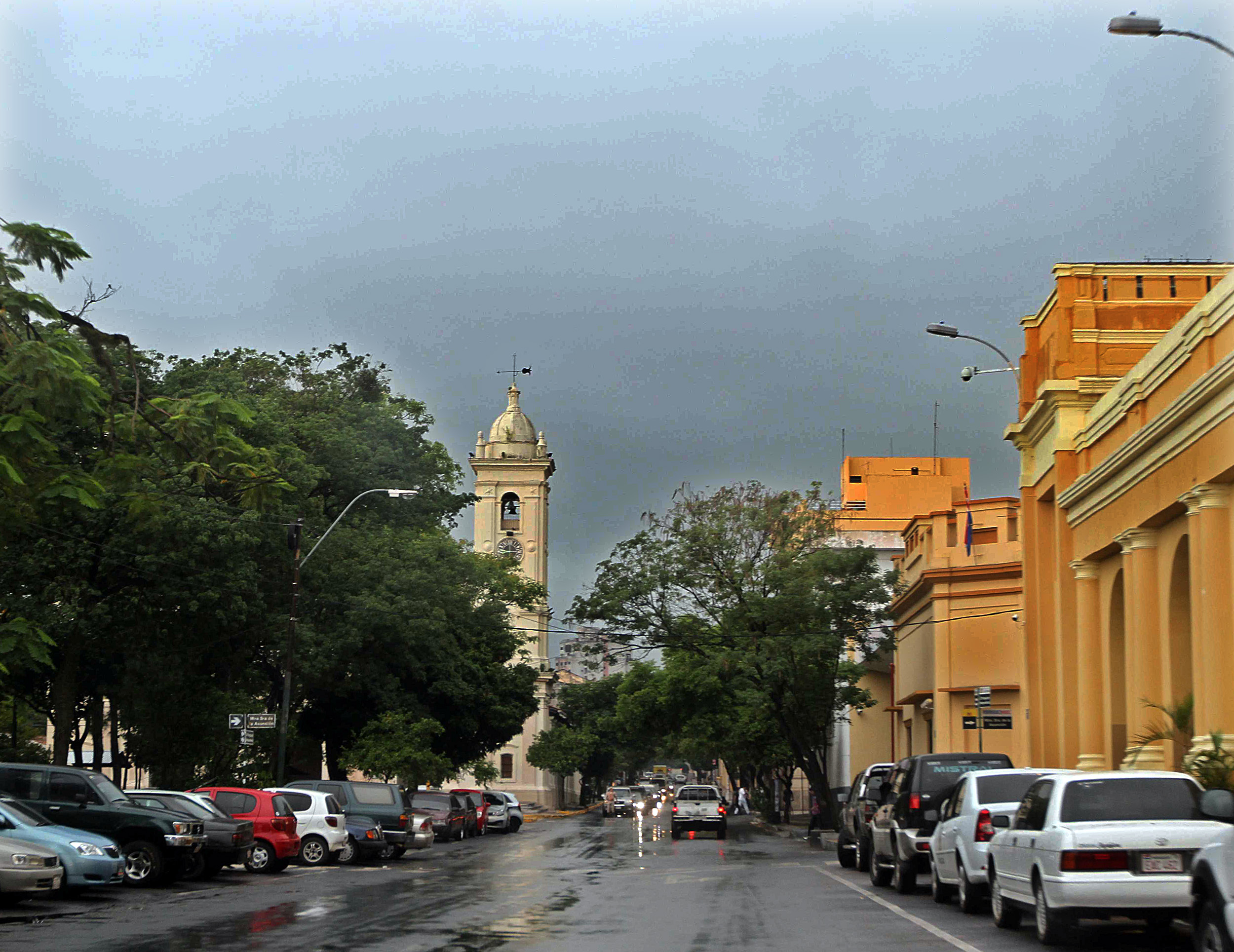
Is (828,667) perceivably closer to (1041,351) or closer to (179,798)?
(1041,351)

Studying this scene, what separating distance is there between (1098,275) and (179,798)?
2115 centimetres

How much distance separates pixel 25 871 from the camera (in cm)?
1764

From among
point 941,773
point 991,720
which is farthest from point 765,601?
point 941,773

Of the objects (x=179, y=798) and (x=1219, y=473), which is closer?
(x=1219, y=473)

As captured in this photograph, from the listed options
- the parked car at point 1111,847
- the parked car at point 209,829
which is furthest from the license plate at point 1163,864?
the parked car at point 209,829

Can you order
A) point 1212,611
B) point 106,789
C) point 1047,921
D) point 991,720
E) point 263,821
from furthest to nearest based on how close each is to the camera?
point 991,720
point 263,821
point 106,789
point 1212,611
point 1047,921

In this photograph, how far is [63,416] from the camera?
16.9 metres

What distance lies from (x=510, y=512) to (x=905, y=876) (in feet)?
264

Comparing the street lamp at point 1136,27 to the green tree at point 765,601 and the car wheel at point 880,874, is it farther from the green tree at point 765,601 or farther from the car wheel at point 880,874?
the green tree at point 765,601

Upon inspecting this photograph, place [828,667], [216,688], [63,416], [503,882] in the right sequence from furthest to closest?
[828,667]
[216,688]
[503,882]
[63,416]

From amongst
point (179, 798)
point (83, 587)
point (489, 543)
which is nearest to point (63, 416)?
point (179, 798)

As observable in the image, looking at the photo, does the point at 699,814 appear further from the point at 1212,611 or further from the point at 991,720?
the point at 1212,611

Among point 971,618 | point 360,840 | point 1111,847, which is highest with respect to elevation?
point 971,618

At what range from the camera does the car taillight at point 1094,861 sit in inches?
508
